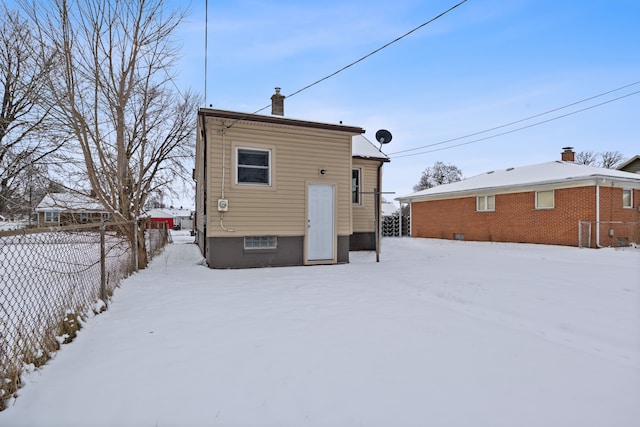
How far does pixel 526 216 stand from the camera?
603 inches

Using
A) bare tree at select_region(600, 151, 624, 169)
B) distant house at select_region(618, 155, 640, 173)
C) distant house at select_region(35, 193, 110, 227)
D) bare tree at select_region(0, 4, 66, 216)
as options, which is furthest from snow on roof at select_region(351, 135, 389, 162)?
bare tree at select_region(600, 151, 624, 169)

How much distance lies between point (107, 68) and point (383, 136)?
841 cm

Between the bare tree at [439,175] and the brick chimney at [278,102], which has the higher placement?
the bare tree at [439,175]

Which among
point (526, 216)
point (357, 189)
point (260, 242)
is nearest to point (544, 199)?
point (526, 216)

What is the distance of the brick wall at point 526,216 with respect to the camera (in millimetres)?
13430

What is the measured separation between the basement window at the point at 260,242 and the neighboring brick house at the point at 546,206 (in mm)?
12381

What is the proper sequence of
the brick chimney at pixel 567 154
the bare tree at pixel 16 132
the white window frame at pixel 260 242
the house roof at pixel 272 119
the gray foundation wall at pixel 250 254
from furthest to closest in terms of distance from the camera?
the brick chimney at pixel 567 154
the bare tree at pixel 16 132
the white window frame at pixel 260 242
the gray foundation wall at pixel 250 254
the house roof at pixel 272 119

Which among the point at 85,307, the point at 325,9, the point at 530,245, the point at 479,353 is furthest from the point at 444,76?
the point at 85,307

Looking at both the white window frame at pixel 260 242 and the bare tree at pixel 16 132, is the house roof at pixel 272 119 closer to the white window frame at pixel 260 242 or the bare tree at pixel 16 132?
the white window frame at pixel 260 242

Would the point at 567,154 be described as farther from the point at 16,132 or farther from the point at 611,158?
the point at 611,158

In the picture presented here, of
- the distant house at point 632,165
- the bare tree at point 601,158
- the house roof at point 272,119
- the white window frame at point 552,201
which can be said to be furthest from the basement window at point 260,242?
the bare tree at point 601,158

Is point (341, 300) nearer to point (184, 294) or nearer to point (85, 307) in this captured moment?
point (184, 294)

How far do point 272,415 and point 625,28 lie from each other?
39.0 feet

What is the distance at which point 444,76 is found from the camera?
13.1 metres
